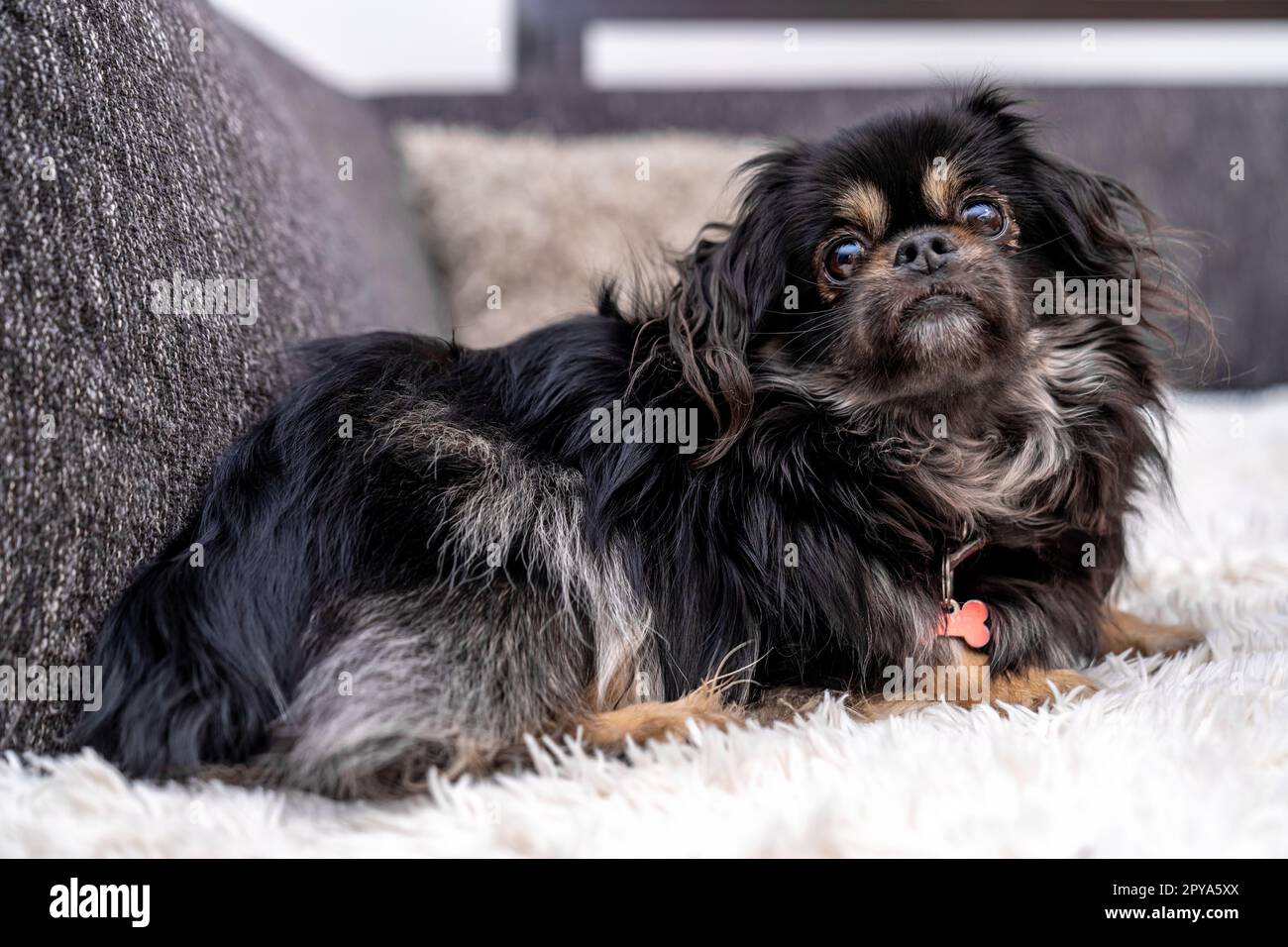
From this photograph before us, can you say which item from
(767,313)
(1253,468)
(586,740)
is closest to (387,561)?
(586,740)

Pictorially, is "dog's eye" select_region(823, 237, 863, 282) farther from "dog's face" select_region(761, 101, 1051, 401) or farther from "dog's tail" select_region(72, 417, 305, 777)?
"dog's tail" select_region(72, 417, 305, 777)

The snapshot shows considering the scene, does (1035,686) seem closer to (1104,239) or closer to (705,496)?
(705,496)

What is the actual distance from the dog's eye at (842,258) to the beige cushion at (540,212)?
1503 mm

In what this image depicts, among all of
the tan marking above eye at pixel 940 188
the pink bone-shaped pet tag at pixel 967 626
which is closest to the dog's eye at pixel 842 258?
the tan marking above eye at pixel 940 188

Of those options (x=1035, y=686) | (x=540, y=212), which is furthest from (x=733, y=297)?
(x=540, y=212)

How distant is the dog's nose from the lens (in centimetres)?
143

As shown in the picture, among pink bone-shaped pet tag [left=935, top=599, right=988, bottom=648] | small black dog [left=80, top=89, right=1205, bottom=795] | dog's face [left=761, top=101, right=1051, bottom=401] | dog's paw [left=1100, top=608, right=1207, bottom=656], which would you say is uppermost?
dog's face [left=761, top=101, right=1051, bottom=401]

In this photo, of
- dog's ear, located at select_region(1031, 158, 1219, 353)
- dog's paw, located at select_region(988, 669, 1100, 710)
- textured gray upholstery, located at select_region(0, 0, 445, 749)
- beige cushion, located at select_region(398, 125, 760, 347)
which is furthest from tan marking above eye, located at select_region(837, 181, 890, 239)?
beige cushion, located at select_region(398, 125, 760, 347)

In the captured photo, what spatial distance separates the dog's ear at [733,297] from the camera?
1.45 meters

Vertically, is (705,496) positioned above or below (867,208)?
below

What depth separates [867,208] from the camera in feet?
4.90

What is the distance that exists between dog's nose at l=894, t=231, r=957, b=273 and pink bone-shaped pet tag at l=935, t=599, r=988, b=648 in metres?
0.47

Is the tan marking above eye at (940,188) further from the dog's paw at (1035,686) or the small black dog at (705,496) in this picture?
the dog's paw at (1035,686)

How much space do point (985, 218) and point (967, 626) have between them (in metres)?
0.60
